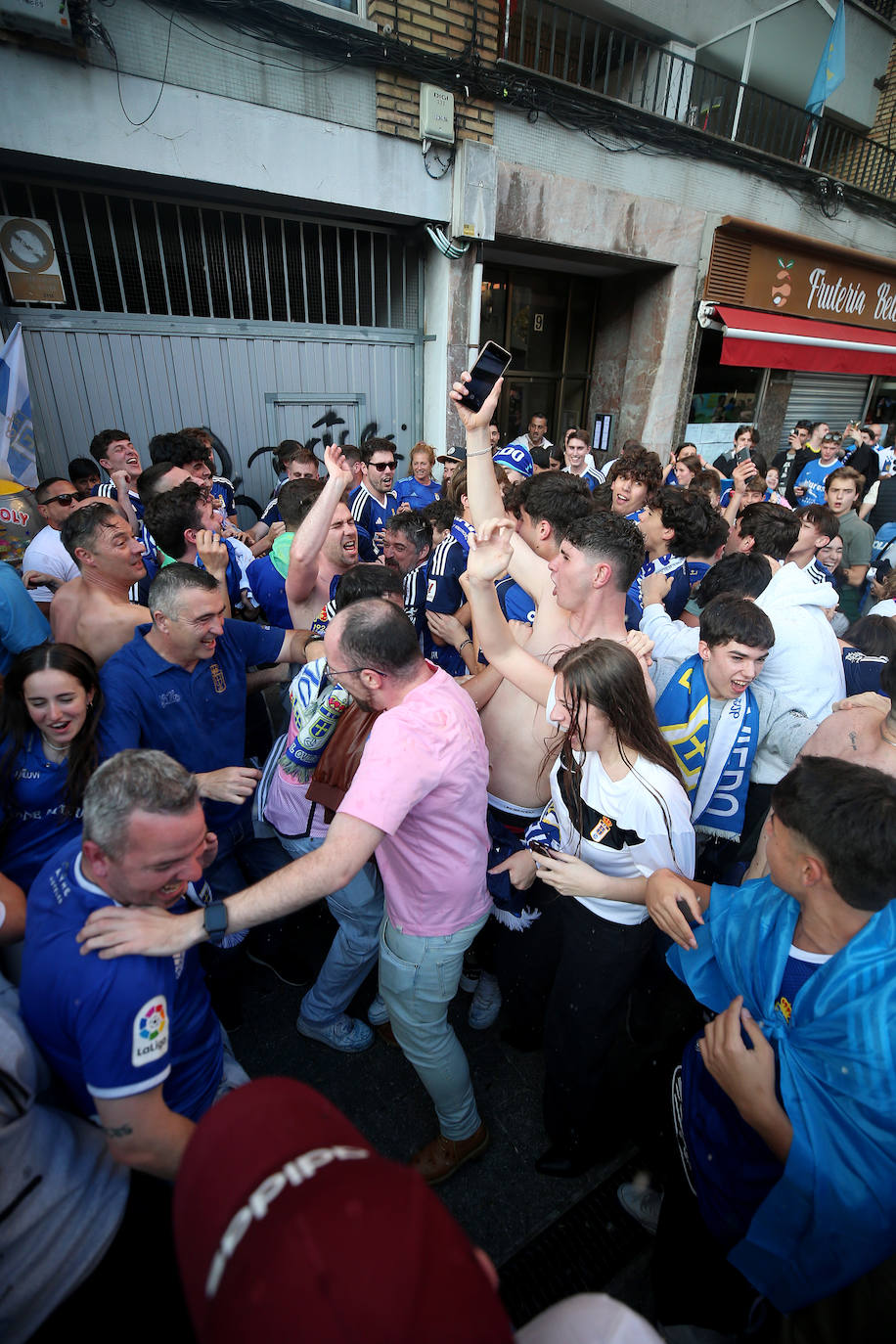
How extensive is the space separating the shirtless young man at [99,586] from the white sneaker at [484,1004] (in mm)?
2440

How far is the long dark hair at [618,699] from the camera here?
1925mm

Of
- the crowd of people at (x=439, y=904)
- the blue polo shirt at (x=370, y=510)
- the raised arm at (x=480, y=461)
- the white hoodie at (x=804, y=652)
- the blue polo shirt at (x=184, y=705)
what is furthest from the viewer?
the blue polo shirt at (x=370, y=510)

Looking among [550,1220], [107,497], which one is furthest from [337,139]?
[550,1220]

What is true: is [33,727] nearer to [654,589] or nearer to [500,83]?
[654,589]

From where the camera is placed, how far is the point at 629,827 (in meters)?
1.95

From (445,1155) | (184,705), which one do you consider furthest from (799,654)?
(184,705)

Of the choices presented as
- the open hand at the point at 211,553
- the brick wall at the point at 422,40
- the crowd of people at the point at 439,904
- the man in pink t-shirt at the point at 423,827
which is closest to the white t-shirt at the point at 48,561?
the crowd of people at the point at 439,904

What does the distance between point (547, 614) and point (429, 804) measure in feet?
4.31

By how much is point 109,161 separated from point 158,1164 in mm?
6968

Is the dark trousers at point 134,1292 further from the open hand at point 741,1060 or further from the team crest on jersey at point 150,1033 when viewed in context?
the open hand at point 741,1060

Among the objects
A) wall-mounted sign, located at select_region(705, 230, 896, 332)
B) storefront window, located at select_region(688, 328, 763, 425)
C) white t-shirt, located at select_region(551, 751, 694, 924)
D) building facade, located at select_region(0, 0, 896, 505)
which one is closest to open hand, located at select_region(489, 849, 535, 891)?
white t-shirt, located at select_region(551, 751, 694, 924)

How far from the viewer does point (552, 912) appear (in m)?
2.45

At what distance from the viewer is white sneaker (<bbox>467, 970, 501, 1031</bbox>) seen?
292 cm

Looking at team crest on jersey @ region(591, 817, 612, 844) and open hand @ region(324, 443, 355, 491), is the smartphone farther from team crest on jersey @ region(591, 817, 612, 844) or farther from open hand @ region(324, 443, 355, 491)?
team crest on jersey @ region(591, 817, 612, 844)
